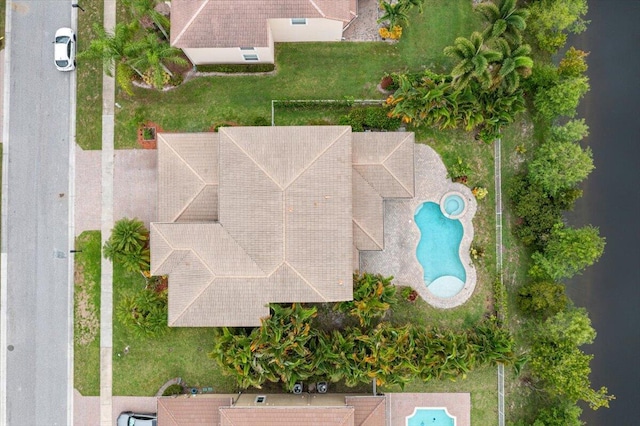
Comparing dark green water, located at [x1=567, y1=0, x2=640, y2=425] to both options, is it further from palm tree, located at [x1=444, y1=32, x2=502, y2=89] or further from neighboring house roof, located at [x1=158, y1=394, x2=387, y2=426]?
neighboring house roof, located at [x1=158, y1=394, x2=387, y2=426]

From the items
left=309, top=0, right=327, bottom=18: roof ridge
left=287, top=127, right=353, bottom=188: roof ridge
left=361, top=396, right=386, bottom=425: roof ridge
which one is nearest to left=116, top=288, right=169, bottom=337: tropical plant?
left=287, top=127, right=353, bottom=188: roof ridge

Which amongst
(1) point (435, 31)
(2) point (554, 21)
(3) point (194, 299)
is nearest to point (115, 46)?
(3) point (194, 299)

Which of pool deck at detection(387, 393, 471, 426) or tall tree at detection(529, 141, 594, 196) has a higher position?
tall tree at detection(529, 141, 594, 196)

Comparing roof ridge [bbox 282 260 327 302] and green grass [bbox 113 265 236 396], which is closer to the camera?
roof ridge [bbox 282 260 327 302]

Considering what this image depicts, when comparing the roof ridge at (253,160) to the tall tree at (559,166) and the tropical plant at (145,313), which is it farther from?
the tall tree at (559,166)

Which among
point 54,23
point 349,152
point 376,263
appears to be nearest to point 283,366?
point 376,263

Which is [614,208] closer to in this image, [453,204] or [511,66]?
[453,204]

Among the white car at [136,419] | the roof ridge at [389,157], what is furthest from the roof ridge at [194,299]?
the roof ridge at [389,157]

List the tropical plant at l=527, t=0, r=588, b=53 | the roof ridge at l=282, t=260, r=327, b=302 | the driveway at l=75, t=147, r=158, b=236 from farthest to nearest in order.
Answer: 1. the driveway at l=75, t=147, r=158, b=236
2. the tropical plant at l=527, t=0, r=588, b=53
3. the roof ridge at l=282, t=260, r=327, b=302
